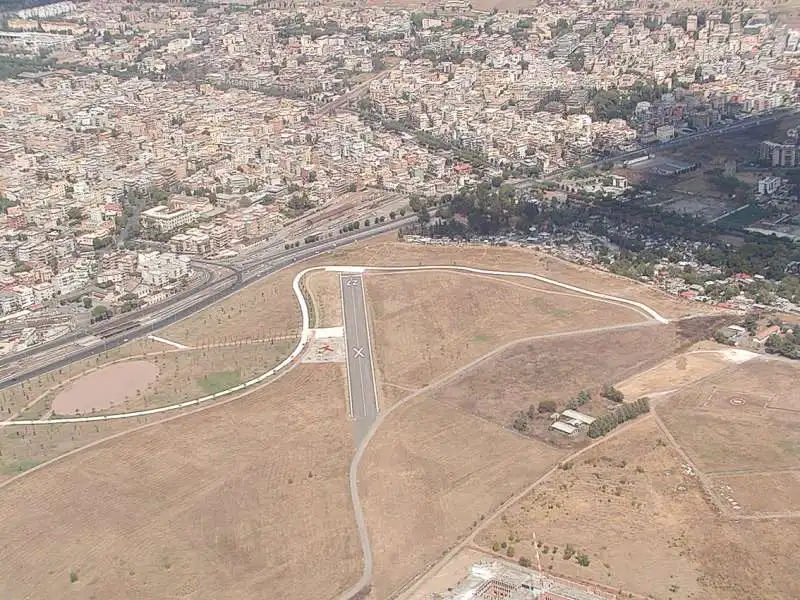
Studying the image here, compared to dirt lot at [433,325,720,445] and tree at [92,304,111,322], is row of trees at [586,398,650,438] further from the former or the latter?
tree at [92,304,111,322]

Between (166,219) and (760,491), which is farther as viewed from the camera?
(166,219)

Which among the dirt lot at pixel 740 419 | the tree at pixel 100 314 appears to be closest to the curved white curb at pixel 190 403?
the tree at pixel 100 314

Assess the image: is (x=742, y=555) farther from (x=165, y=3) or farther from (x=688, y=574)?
(x=165, y=3)

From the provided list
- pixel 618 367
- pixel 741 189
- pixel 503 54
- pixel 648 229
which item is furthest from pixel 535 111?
Result: pixel 618 367

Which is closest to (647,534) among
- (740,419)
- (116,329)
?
(740,419)

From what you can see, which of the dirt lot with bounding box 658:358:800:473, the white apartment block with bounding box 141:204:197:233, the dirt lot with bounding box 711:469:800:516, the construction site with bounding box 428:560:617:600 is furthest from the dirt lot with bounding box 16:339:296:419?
the dirt lot with bounding box 711:469:800:516

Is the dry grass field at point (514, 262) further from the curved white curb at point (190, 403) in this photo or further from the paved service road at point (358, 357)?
the curved white curb at point (190, 403)

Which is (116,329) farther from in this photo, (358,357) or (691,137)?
(691,137)
